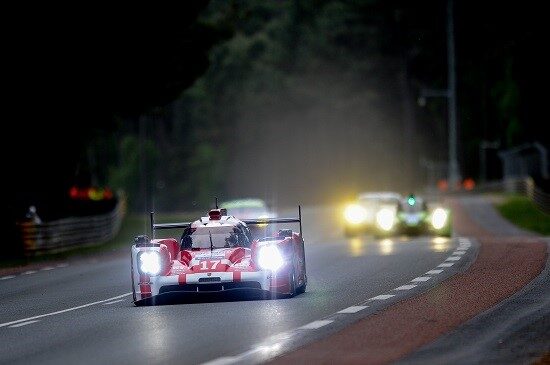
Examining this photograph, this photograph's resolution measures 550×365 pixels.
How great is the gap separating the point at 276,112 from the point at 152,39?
100450 millimetres

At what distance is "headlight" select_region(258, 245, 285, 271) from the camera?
63.9 ft

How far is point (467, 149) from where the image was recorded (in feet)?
462

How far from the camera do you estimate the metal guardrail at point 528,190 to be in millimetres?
69062

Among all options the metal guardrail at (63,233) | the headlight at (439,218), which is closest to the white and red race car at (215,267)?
the metal guardrail at (63,233)

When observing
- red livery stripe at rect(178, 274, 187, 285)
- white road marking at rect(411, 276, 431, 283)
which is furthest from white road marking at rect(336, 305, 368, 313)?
white road marking at rect(411, 276, 431, 283)

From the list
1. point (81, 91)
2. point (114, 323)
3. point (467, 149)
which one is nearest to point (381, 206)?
point (81, 91)

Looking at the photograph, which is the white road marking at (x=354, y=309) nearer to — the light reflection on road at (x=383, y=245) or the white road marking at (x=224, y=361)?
the white road marking at (x=224, y=361)

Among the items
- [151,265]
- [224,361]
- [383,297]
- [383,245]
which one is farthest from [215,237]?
[383,245]

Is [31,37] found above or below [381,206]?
above

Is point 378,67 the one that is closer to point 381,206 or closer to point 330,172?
point 330,172

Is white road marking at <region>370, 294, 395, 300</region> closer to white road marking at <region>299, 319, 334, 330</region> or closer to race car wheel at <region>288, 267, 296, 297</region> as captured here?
race car wheel at <region>288, 267, 296, 297</region>

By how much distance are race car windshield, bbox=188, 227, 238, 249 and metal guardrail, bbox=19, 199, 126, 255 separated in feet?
69.3

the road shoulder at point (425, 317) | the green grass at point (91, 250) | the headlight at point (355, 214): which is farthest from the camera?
the headlight at point (355, 214)

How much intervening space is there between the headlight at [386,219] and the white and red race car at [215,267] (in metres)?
23.6
